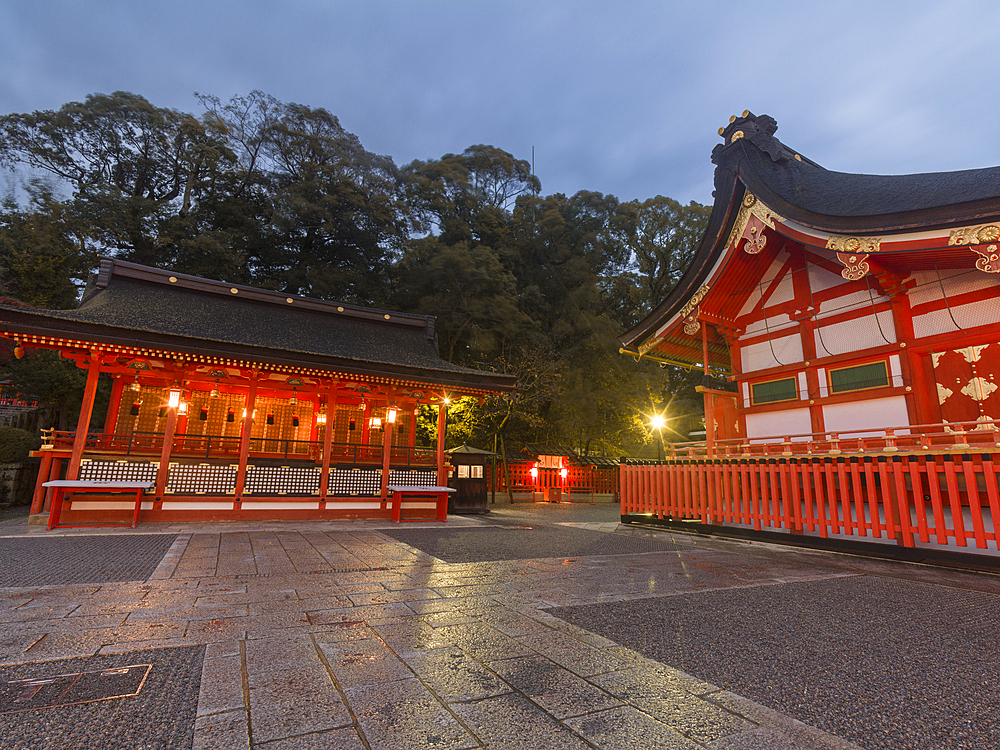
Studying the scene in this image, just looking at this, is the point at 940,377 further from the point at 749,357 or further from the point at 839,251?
the point at 749,357

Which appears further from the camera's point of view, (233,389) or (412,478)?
(233,389)

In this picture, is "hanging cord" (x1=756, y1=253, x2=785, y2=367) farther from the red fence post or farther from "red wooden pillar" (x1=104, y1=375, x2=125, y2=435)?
"red wooden pillar" (x1=104, y1=375, x2=125, y2=435)

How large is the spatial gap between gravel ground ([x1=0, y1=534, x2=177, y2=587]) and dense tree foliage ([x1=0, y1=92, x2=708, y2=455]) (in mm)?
13039

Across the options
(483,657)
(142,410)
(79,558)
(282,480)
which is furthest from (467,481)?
(483,657)

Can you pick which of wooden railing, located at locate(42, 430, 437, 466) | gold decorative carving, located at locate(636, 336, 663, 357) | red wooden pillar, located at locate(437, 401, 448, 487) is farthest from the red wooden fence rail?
wooden railing, located at locate(42, 430, 437, 466)

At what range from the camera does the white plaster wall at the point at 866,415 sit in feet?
29.6

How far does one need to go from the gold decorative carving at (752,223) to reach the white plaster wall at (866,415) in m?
3.90

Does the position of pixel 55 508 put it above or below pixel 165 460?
below

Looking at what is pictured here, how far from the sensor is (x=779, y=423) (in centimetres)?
1112

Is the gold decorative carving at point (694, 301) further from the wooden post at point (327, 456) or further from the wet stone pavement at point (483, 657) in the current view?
the wooden post at point (327, 456)

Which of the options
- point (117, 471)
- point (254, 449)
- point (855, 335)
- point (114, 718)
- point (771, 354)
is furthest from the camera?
point (254, 449)

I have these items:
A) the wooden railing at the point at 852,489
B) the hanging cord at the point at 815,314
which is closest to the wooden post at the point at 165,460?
the wooden railing at the point at 852,489

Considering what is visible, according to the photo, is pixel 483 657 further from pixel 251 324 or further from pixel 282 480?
pixel 251 324

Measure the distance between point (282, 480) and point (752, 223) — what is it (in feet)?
41.0
